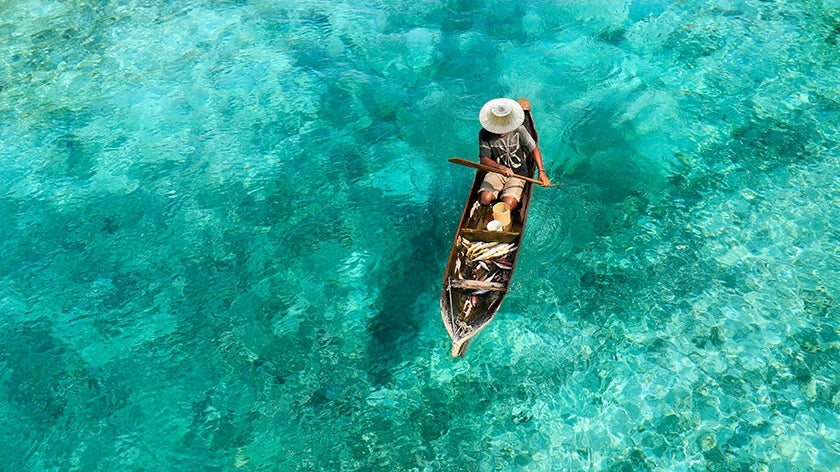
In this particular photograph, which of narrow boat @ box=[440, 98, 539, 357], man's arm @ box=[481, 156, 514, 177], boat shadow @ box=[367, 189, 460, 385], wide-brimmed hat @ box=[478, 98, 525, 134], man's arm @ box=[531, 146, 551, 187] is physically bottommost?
boat shadow @ box=[367, 189, 460, 385]

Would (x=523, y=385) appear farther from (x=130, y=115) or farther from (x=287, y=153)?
(x=130, y=115)

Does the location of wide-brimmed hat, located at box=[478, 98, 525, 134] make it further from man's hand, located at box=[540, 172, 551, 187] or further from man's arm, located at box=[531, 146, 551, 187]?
man's hand, located at box=[540, 172, 551, 187]

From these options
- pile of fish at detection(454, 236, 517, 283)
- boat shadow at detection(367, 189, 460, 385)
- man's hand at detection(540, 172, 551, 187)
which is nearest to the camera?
pile of fish at detection(454, 236, 517, 283)

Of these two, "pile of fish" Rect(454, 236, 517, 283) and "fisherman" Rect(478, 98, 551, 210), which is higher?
"fisherman" Rect(478, 98, 551, 210)

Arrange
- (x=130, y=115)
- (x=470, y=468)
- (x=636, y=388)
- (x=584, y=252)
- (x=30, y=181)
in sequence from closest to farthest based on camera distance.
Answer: (x=470, y=468) → (x=636, y=388) → (x=584, y=252) → (x=30, y=181) → (x=130, y=115)

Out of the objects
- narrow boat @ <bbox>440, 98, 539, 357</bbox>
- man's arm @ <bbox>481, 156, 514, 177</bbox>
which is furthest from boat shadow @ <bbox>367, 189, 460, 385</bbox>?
man's arm @ <bbox>481, 156, 514, 177</bbox>

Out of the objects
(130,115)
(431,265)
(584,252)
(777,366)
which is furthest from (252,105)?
(777,366)

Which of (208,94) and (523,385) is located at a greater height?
(208,94)
